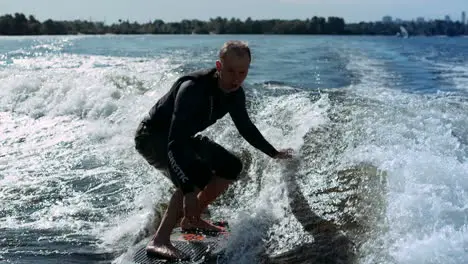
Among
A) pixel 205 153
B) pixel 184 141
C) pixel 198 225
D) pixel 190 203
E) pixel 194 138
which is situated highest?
pixel 184 141

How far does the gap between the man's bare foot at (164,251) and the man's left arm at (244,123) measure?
3.90 feet

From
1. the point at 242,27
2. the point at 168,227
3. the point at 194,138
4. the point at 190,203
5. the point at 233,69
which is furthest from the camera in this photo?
the point at 242,27

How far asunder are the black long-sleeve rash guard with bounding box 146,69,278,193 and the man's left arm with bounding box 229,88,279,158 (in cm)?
1

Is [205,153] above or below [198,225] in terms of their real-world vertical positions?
above

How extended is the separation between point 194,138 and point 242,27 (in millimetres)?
60840

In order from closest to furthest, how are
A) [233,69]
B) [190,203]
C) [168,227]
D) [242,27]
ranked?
[190,203]
[233,69]
[168,227]
[242,27]

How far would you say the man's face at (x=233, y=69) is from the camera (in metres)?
4.26

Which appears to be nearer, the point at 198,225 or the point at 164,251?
the point at 164,251

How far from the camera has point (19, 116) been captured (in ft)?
39.4

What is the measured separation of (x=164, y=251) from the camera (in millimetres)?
4383

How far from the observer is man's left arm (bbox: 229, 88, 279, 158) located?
4.82 meters

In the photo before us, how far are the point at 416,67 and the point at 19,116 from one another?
42.2ft

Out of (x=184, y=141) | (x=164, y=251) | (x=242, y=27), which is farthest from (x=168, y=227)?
(x=242, y=27)

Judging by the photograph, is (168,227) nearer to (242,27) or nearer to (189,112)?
(189,112)
